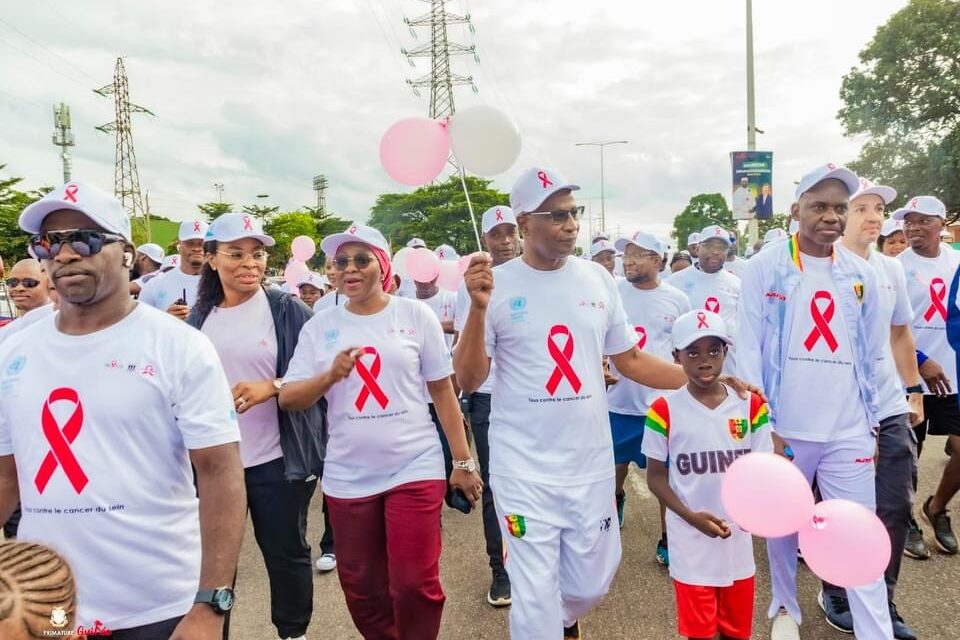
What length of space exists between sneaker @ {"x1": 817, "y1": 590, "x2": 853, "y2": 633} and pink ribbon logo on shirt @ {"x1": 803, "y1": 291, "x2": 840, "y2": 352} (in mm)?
1430

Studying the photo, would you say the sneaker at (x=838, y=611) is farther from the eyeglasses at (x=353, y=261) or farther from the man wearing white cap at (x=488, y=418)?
the eyeglasses at (x=353, y=261)

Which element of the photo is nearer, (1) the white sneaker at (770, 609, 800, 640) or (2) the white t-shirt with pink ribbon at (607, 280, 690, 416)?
(1) the white sneaker at (770, 609, 800, 640)

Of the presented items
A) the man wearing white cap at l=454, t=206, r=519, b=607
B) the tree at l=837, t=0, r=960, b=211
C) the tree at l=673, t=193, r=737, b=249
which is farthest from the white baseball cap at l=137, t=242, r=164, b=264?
the tree at l=673, t=193, r=737, b=249

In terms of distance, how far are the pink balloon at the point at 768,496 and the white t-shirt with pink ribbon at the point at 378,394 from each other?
1.41m

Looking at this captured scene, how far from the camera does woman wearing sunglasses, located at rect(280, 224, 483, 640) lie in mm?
3004

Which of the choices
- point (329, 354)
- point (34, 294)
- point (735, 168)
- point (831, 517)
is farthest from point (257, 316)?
point (735, 168)

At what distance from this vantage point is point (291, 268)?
28.0 feet

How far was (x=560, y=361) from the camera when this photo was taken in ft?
9.70

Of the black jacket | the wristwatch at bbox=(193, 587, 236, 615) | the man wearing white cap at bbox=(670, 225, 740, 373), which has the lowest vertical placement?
the wristwatch at bbox=(193, 587, 236, 615)

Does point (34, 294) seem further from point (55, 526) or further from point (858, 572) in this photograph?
point (858, 572)

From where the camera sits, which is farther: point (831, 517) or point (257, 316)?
point (257, 316)

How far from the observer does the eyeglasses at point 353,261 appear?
323cm

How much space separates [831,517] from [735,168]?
48.4 ft

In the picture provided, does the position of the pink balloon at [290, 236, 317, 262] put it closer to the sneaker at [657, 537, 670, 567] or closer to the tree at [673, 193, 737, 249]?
the sneaker at [657, 537, 670, 567]
